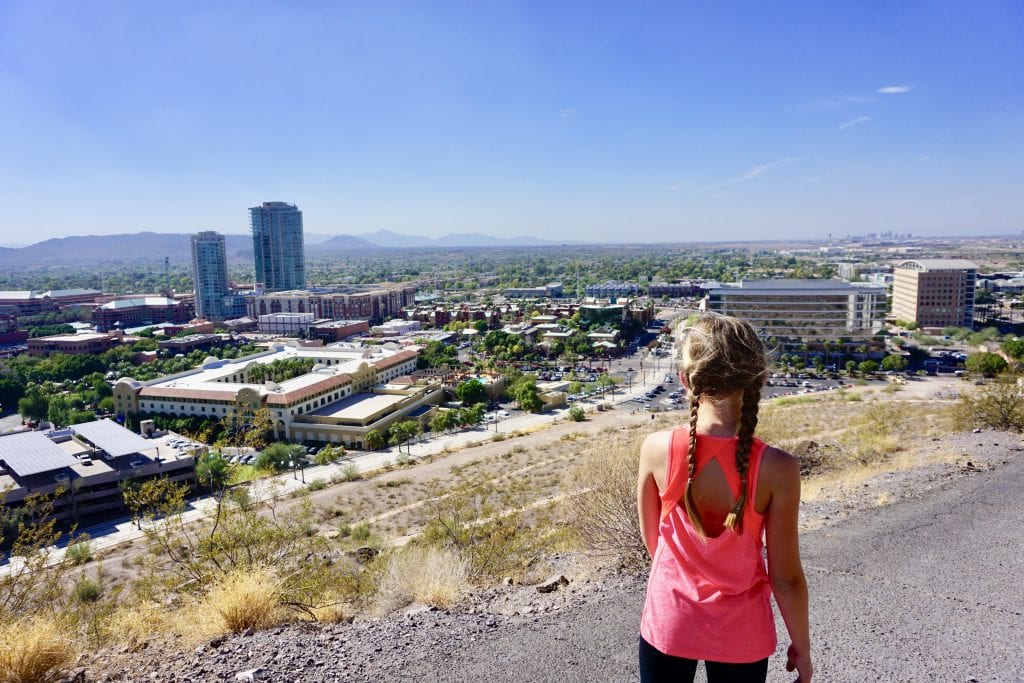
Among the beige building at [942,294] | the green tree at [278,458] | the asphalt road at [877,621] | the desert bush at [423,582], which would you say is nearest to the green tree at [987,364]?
the beige building at [942,294]

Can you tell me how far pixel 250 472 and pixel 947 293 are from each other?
137 feet

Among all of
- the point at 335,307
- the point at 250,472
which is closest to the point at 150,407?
the point at 250,472

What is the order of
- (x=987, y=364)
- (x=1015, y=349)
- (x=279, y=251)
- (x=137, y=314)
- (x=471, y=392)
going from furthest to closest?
(x=279, y=251) → (x=137, y=314) → (x=1015, y=349) → (x=471, y=392) → (x=987, y=364)

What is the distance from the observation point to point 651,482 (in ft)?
4.53

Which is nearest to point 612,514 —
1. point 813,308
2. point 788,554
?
point 788,554

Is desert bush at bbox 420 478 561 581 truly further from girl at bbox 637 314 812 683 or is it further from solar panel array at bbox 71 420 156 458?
solar panel array at bbox 71 420 156 458

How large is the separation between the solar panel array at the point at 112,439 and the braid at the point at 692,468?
16.9 meters

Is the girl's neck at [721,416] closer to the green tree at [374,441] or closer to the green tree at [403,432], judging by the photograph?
the green tree at [403,432]

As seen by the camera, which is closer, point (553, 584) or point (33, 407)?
point (553, 584)

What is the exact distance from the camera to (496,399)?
26.0 meters

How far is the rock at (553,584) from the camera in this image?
154 inches

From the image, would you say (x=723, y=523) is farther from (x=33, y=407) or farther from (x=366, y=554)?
(x=33, y=407)

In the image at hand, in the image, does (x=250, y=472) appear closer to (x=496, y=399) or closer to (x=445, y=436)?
(x=445, y=436)

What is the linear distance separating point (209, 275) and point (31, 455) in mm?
49342
